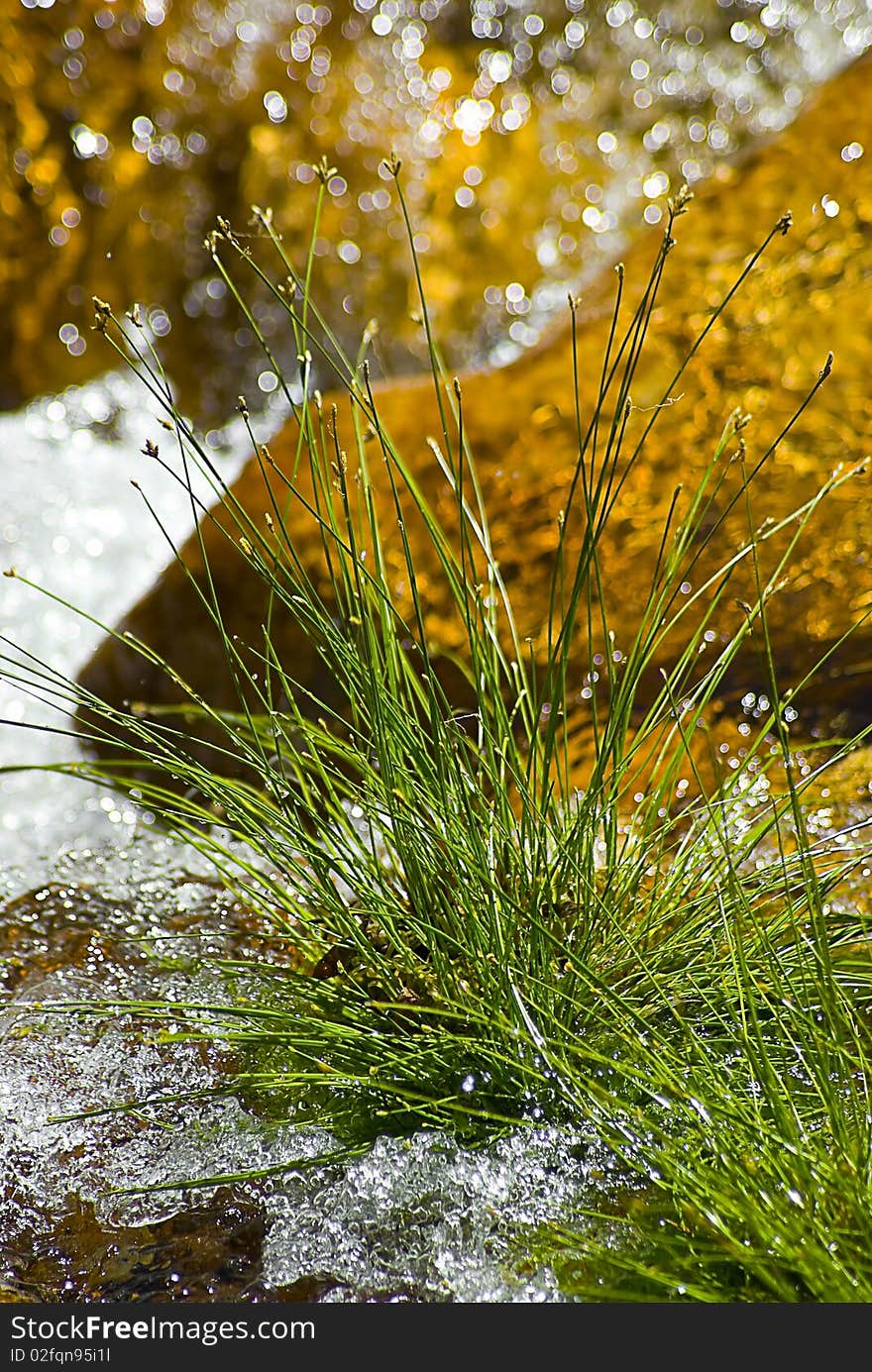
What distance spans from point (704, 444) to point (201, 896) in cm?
127

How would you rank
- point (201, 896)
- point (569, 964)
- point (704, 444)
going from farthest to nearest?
point (704, 444) < point (201, 896) < point (569, 964)

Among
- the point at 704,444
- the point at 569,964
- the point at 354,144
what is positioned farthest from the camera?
the point at 354,144

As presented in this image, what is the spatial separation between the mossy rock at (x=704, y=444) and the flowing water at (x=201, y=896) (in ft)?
1.56

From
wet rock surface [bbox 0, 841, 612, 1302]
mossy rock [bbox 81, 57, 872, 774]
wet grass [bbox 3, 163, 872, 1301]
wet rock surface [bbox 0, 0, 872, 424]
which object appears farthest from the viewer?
wet rock surface [bbox 0, 0, 872, 424]

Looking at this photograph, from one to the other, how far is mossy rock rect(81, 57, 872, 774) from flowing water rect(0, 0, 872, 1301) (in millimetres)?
475

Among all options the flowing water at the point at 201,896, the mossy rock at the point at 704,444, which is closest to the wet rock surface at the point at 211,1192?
the flowing water at the point at 201,896

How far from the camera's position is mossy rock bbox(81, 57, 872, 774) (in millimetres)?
2027

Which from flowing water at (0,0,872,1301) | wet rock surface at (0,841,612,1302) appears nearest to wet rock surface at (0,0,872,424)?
flowing water at (0,0,872,1301)

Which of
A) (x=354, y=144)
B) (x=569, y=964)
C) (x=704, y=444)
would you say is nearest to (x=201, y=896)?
(x=569, y=964)

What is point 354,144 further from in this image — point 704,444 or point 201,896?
point 201,896

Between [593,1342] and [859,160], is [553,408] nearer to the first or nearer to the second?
[859,160]

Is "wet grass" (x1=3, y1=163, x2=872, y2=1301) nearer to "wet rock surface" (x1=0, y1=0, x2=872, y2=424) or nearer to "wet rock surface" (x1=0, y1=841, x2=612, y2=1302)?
"wet rock surface" (x1=0, y1=841, x2=612, y2=1302)

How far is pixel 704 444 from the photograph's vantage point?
214 centimetres

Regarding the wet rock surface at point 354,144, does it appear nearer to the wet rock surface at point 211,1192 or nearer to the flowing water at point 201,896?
the flowing water at point 201,896
